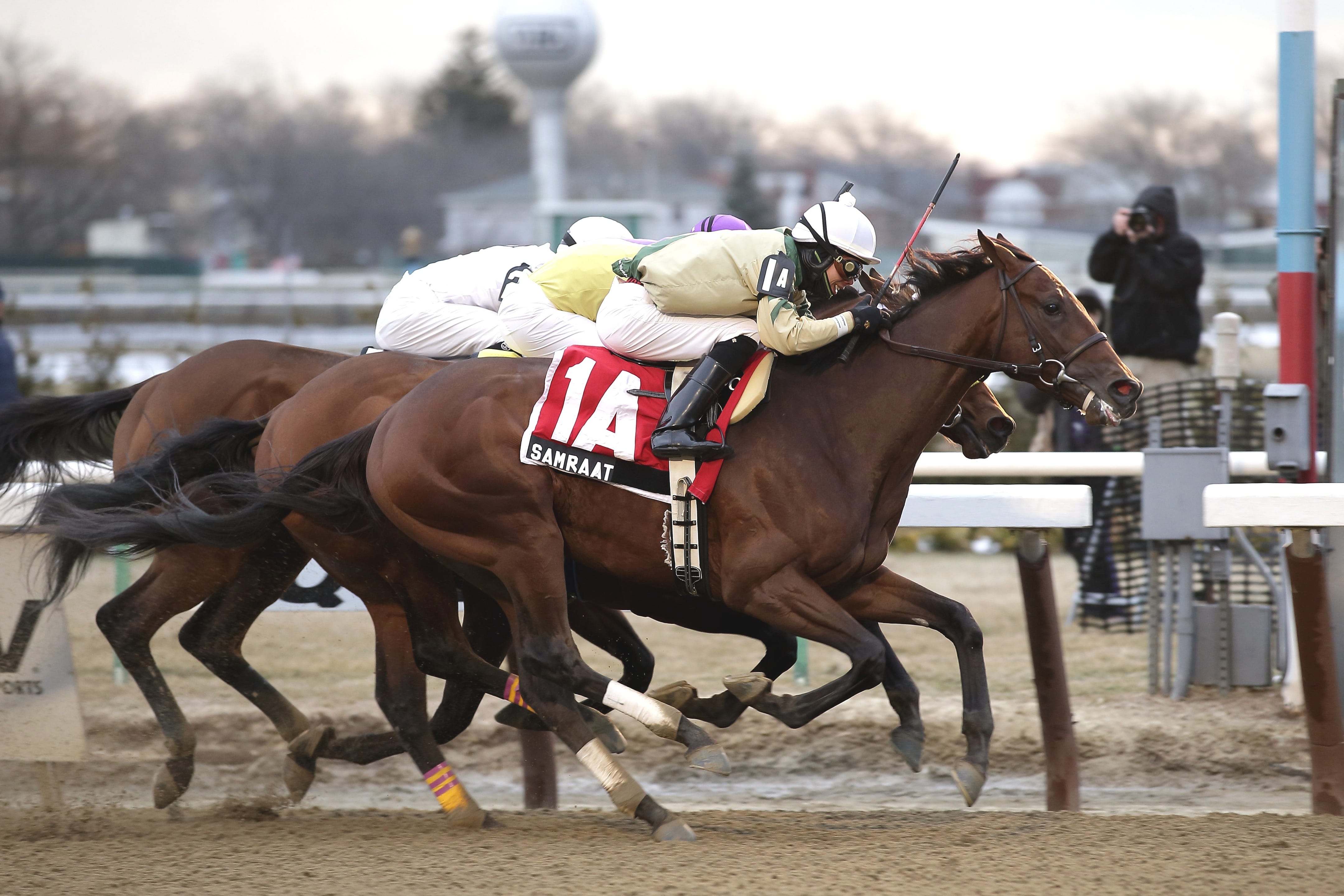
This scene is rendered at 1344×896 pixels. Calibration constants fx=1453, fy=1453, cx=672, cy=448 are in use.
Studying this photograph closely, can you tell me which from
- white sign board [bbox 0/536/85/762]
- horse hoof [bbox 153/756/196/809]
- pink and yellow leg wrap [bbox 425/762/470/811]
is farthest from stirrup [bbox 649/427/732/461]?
white sign board [bbox 0/536/85/762]

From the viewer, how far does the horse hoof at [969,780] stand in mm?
3727

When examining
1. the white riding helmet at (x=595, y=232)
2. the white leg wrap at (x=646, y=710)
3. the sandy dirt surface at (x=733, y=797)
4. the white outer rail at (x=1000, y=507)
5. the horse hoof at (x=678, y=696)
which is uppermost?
the white riding helmet at (x=595, y=232)

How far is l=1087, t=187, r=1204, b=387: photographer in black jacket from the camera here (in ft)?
22.4

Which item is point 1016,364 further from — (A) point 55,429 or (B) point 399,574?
(A) point 55,429

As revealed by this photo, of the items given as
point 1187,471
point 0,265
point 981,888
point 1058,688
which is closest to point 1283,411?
point 1187,471

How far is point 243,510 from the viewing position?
417cm

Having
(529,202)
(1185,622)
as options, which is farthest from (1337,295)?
(529,202)

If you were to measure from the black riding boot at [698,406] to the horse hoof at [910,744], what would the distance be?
2.82ft

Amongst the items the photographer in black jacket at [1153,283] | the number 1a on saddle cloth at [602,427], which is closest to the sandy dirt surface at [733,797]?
the number 1a on saddle cloth at [602,427]

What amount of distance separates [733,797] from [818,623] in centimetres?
141

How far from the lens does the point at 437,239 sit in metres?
44.2

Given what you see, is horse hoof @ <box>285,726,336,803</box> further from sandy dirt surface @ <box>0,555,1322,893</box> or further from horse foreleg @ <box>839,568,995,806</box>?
horse foreleg @ <box>839,568,995,806</box>

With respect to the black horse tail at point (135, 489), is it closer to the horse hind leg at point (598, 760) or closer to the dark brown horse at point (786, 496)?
the dark brown horse at point (786, 496)

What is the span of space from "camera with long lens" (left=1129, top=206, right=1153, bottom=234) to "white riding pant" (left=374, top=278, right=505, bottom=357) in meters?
3.44
